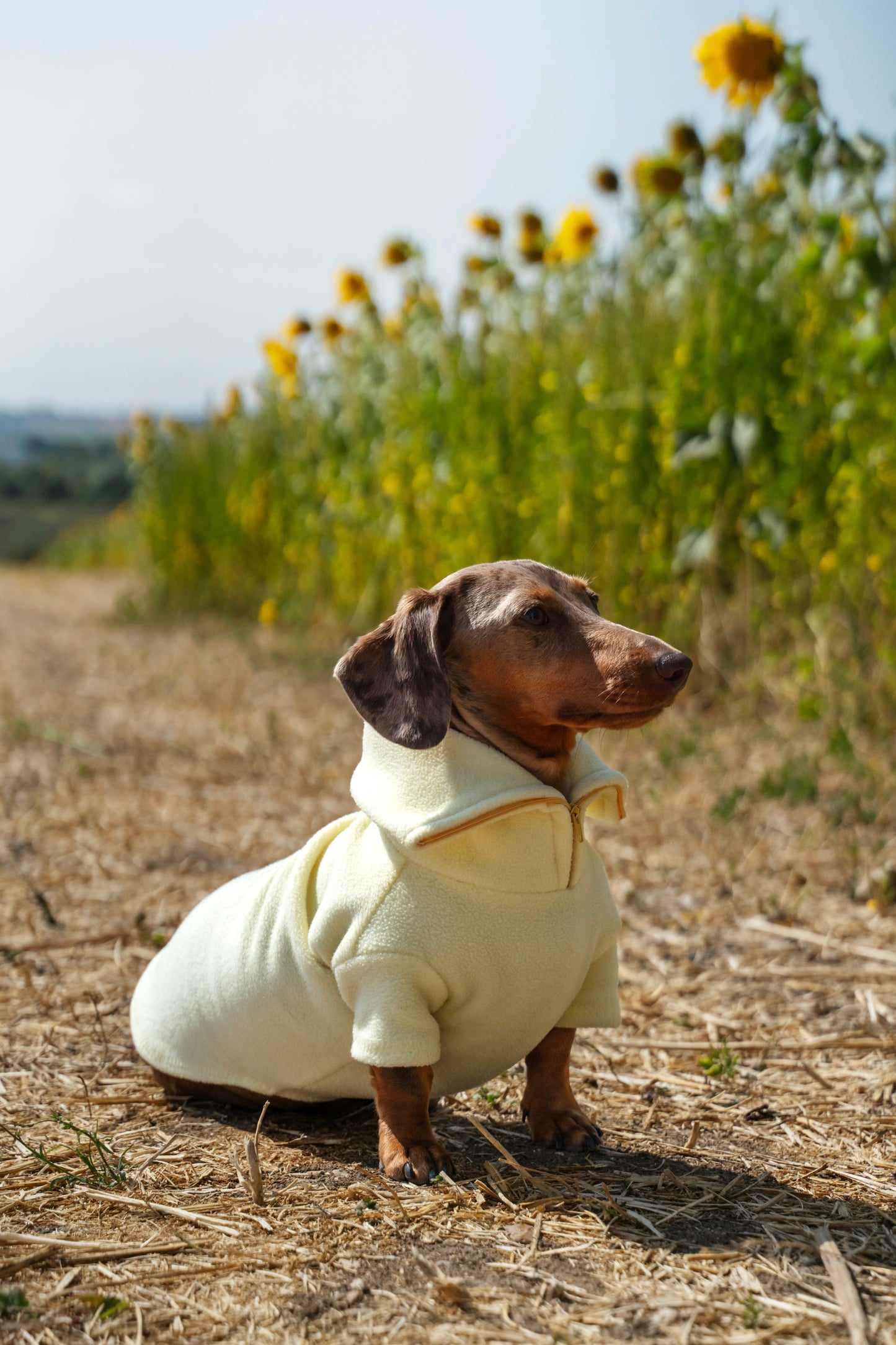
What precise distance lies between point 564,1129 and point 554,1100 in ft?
0.17

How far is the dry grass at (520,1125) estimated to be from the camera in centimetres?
159

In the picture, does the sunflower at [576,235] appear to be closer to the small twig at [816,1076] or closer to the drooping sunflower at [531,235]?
the drooping sunflower at [531,235]

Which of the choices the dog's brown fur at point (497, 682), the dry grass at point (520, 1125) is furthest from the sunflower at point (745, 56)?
the dog's brown fur at point (497, 682)

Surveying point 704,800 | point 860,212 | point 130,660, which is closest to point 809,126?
point 860,212

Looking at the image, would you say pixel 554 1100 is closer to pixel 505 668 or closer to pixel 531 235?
pixel 505 668

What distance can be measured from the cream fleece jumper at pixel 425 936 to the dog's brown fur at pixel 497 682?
0.08m

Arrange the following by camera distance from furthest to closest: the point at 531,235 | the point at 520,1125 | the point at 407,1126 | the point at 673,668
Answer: the point at 531,235
the point at 520,1125
the point at 407,1126
the point at 673,668

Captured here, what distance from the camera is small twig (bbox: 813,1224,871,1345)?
1501 millimetres

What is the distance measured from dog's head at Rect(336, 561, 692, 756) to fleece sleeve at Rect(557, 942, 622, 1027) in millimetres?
390

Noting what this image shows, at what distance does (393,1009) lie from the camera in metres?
1.90

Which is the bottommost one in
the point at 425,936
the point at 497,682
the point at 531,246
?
the point at 425,936


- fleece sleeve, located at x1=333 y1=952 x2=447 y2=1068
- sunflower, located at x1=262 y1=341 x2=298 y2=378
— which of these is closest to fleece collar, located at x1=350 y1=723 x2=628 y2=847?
fleece sleeve, located at x1=333 y1=952 x2=447 y2=1068

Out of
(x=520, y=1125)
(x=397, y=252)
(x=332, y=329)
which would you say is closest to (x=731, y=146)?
(x=397, y=252)

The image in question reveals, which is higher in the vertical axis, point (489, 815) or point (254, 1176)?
point (489, 815)
